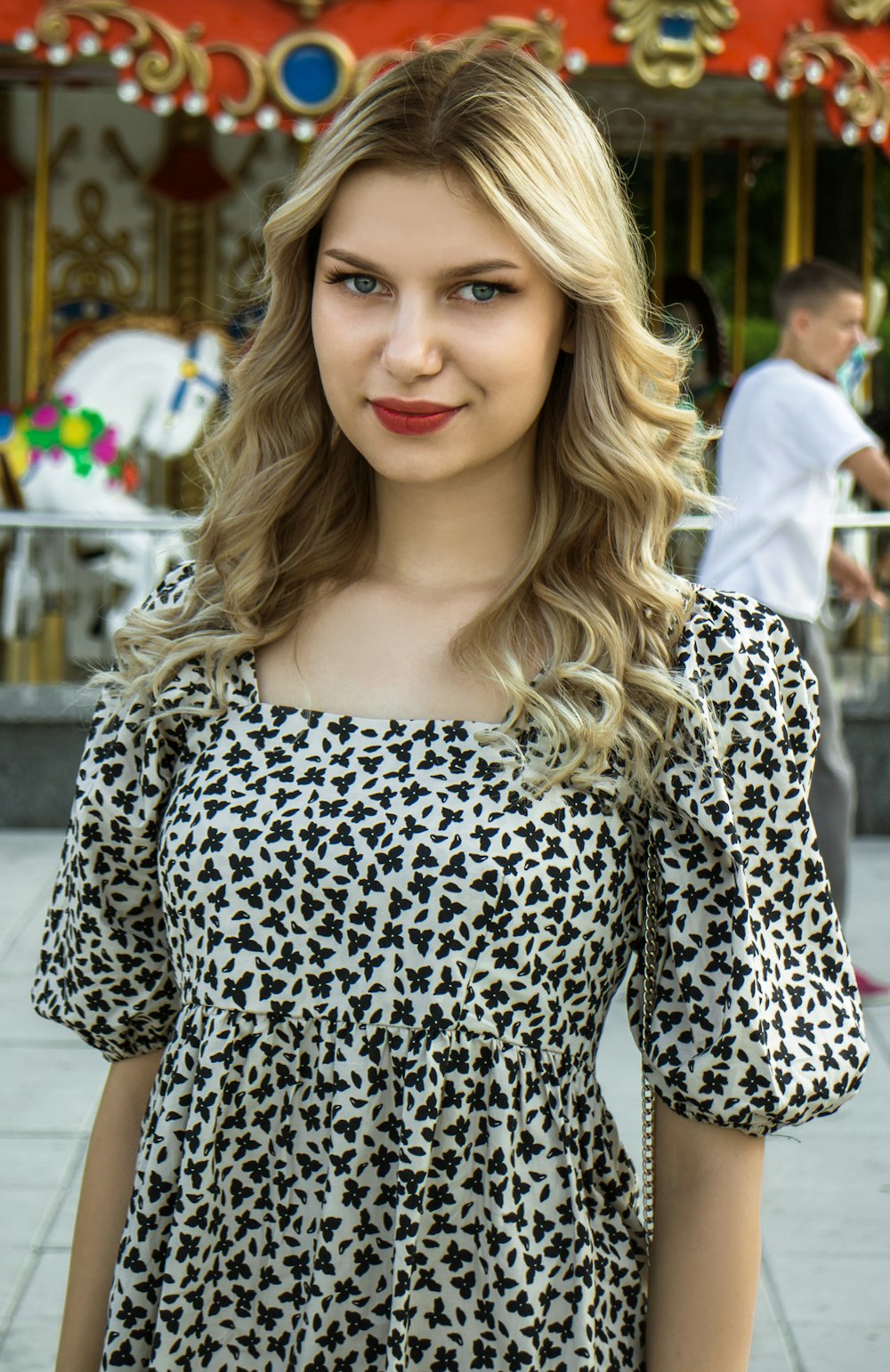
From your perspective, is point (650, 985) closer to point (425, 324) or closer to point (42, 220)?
point (425, 324)

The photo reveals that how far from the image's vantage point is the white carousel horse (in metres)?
7.86

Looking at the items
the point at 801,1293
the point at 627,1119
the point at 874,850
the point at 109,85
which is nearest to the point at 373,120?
the point at 801,1293

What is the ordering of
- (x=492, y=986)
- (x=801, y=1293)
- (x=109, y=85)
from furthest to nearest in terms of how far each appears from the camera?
(x=109, y=85) < (x=801, y=1293) < (x=492, y=986)

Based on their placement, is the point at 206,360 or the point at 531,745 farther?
the point at 206,360

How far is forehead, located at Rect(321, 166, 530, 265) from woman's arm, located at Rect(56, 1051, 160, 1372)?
863mm

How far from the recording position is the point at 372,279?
155 cm

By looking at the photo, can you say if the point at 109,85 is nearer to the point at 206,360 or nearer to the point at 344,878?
the point at 206,360

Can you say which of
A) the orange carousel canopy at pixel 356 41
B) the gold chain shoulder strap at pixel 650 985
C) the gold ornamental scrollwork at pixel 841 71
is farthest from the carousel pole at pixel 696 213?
the gold chain shoulder strap at pixel 650 985

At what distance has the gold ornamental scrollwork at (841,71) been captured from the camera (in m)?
7.54

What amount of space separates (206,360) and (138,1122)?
321 inches

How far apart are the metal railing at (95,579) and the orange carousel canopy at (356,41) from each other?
1.80 meters

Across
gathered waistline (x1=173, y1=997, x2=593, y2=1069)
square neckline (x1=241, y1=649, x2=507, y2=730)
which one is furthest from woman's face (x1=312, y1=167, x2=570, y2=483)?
gathered waistline (x1=173, y1=997, x2=593, y2=1069)

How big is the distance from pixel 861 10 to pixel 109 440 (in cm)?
405

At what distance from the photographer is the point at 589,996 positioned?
1556 mm
